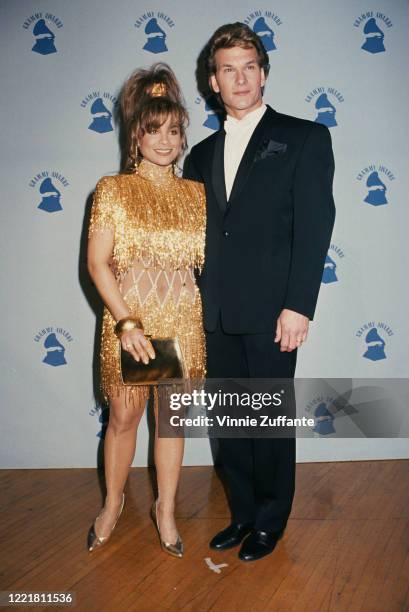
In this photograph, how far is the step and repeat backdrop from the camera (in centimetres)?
283

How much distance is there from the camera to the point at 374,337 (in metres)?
2.99

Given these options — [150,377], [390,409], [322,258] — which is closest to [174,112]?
[322,258]

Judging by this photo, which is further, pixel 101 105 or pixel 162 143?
pixel 101 105

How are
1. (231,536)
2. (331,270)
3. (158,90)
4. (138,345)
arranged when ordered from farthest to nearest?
(331,270) < (231,536) < (158,90) < (138,345)

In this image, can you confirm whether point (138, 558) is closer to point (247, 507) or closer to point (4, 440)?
point (247, 507)

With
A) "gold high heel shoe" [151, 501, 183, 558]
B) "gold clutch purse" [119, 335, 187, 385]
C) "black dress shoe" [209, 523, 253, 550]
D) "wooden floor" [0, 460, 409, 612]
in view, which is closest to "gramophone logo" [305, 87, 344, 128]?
"gold clutch purse" [119, 335, 187, 385]

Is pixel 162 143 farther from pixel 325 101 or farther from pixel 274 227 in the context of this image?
pixel 325 101

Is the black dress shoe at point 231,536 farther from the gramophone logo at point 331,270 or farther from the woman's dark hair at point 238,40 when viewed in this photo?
the woman's dark hair at point 238,40

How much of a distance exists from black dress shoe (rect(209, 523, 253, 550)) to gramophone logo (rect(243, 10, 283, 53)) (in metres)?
2.21

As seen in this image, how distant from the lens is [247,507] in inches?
87.0

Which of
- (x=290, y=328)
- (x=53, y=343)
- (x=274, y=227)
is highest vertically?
(x=274, y=227)

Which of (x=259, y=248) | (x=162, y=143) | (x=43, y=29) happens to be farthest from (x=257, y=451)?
(x=43, y=29)

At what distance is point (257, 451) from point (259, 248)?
731 millimetres

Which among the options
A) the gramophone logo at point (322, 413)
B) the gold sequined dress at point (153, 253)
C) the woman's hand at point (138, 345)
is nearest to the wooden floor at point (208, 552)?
the gramophone logo at point (322, 413)
